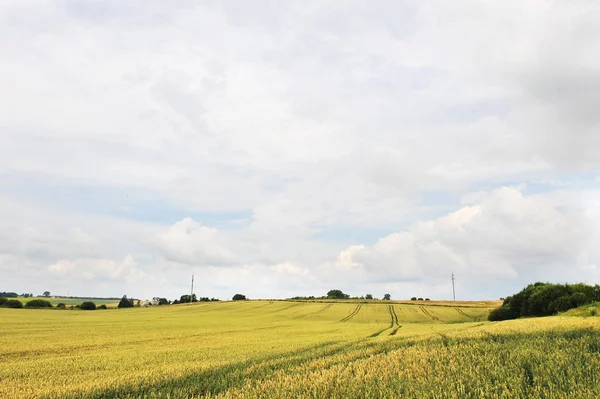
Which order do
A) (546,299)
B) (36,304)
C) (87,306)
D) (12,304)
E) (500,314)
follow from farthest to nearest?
(87,306) → (36,304) → (12,304) → (500,314) → (546,299)

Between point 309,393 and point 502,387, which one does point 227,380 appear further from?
point 502,387

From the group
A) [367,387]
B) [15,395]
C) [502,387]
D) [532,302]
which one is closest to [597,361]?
[502,387]

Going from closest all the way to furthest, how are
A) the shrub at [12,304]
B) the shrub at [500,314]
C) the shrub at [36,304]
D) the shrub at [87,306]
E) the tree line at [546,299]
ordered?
the tree line at [546,299], the shrub at [500,314], the shrub at [12,304], the shrub at [36,304], the shrub at [87,306]

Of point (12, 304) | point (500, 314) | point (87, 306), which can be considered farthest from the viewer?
point (87, 306)

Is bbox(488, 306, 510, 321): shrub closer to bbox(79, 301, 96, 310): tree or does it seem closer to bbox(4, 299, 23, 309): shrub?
bbox(79, 301, 96, 310): tree

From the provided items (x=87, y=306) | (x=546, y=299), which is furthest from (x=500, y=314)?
(x=87, y=306)

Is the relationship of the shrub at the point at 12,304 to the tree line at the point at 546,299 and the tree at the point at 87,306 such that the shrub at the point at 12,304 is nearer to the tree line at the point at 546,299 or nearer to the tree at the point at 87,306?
the tree at the point at 87,306

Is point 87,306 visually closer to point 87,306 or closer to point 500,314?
point 87,306

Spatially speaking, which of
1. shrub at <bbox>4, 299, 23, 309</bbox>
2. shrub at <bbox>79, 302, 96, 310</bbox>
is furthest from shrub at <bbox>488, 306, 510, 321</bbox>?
shrub at <bbox>4, 299, 23, 309</bbox>

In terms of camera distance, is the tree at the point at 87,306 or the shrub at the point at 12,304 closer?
the shrub at the point at 12,304

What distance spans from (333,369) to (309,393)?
2.25 metres

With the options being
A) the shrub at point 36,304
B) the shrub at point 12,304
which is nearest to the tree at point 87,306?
the shrub at point 36,304

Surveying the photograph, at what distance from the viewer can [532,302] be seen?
60.0 meters

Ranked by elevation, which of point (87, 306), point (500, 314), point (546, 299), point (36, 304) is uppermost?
point (546, 299)
